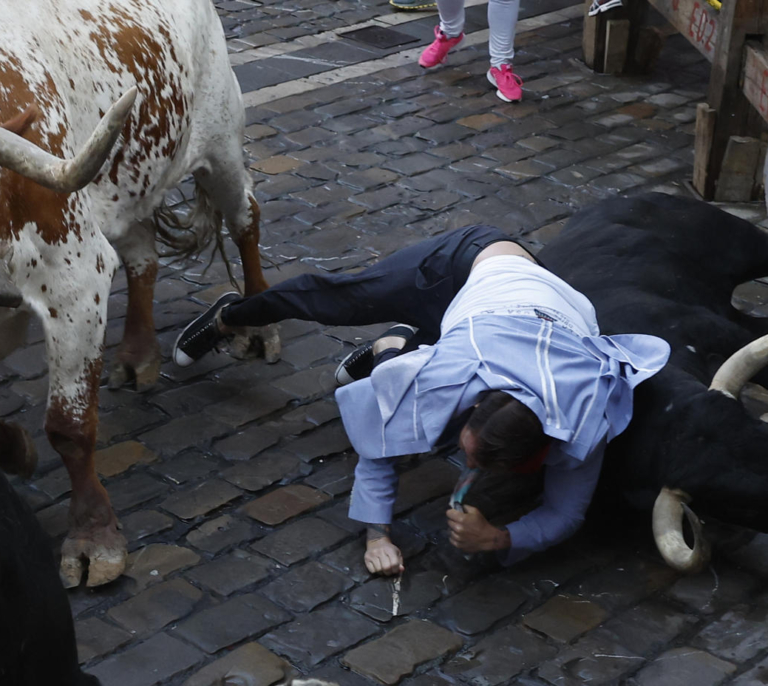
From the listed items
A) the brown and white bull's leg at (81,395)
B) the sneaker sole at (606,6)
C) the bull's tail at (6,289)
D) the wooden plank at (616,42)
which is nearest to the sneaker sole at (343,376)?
the brown and white bull's leg at (81,395)

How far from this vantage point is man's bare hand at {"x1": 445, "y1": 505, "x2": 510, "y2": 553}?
12.0ft

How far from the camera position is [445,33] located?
26.9ft

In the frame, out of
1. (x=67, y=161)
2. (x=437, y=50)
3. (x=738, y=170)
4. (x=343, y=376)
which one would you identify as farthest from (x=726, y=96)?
(x=67, y=161)

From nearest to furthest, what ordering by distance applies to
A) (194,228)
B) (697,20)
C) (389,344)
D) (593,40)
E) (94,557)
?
(94,557) < (389,344) < (194,228) < (697,20) < (593,40)

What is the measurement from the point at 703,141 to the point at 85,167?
442 cm

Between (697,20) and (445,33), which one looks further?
(445,33)

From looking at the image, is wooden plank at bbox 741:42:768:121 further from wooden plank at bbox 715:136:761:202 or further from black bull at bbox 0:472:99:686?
black bull at bbox 0:472:99:686

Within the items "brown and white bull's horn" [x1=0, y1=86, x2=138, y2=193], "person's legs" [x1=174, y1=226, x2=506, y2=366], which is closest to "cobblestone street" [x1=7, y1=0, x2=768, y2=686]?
"person's legs" [x1=174, y1=226, x2=506, y2=366]

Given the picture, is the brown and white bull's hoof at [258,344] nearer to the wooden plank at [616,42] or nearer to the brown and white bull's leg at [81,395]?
the brown and white bull's leg at [81,395]

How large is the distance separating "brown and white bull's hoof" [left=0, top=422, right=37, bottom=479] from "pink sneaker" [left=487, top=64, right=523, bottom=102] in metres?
4.44

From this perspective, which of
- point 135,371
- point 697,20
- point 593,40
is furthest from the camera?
point 593,40

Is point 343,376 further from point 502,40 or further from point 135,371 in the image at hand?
point 502,40

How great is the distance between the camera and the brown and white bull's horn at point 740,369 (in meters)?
3.61

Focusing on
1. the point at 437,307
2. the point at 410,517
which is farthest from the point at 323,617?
the point at 437,307
